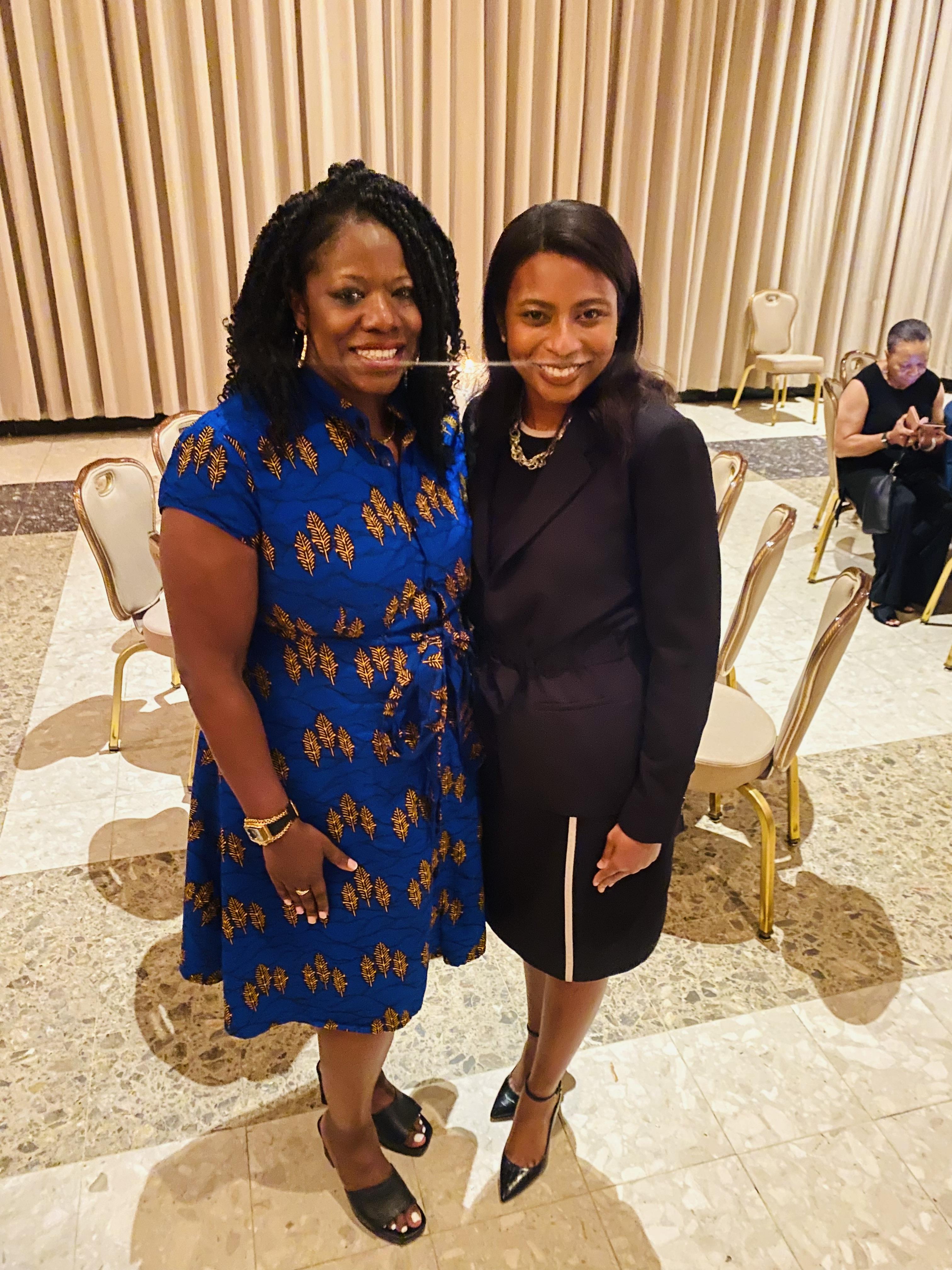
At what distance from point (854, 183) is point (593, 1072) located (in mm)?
6824

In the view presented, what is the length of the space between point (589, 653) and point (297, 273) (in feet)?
1.88

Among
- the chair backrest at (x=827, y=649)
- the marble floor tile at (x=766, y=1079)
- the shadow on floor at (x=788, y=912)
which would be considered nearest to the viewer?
the marble floor tile at (x=766, y=1079)

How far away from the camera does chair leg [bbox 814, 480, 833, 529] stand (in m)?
4.25

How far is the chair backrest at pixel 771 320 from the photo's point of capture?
6.52m

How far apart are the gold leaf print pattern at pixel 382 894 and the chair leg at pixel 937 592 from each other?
3061mm

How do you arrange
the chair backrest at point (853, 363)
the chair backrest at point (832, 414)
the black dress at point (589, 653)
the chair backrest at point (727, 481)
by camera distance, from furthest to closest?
1. the chair backrest at point (853, 363)
2. the chair backrest at point (832, 414)
3. the chair backrest at point (727, 481)
4. the black dress at point (589, 653)

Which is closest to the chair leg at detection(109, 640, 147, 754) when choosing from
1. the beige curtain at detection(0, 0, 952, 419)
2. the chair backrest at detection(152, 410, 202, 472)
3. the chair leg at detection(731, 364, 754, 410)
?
the chair backrest at detection(152, 410, 202, 472)

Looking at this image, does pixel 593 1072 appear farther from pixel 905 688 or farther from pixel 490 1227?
pixel 905 688

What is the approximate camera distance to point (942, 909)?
88.7 inches

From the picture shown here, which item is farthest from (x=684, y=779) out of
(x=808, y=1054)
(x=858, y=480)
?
(x=858, y=480)

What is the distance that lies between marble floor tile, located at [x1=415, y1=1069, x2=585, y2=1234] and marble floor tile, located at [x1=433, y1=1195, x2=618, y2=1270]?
2 cm

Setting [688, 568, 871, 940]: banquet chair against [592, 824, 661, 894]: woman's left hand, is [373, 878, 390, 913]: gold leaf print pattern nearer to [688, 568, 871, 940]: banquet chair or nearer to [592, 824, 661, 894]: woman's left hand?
[592, 824, 661, 894]: woman's left hand

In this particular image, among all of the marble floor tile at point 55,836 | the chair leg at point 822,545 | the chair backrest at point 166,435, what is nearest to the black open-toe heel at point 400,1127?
the marble floor tile at point 55,836

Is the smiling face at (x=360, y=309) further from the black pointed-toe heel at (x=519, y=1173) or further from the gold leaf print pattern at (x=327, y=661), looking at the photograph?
the black pointed-toe heel at (x=519, y=1173)
